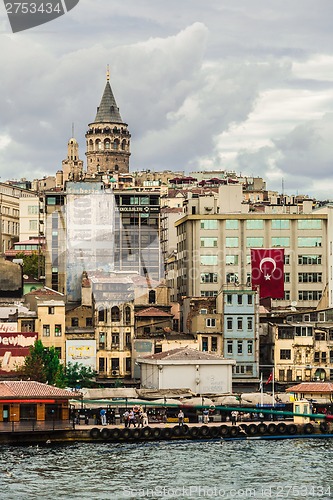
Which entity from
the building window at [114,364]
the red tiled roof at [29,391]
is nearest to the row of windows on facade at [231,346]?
the building window at [114,364]

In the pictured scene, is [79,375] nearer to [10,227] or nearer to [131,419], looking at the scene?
[131,419]

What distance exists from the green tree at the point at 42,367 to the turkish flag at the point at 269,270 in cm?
3792

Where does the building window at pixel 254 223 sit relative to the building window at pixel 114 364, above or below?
above

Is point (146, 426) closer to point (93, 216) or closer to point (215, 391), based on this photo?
point (215, 391)

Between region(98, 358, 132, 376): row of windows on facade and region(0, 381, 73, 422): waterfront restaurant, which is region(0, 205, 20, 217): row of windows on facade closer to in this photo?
region(98, 358, 132, 376): row of windows on facade

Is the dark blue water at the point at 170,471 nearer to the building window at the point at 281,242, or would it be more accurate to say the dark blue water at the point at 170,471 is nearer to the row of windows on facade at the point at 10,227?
the building window at the point at 281,242

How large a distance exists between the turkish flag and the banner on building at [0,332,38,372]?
34.9m

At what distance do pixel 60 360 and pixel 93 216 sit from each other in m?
46.5

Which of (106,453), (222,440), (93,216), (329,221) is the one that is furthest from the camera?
(93,216)

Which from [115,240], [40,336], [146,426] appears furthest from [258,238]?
[146,426]

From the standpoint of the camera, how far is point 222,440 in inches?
3391

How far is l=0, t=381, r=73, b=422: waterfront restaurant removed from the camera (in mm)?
86000

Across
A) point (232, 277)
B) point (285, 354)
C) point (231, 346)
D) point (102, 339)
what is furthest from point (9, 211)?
point (285, 354)

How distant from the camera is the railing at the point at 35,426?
84.4 metres
